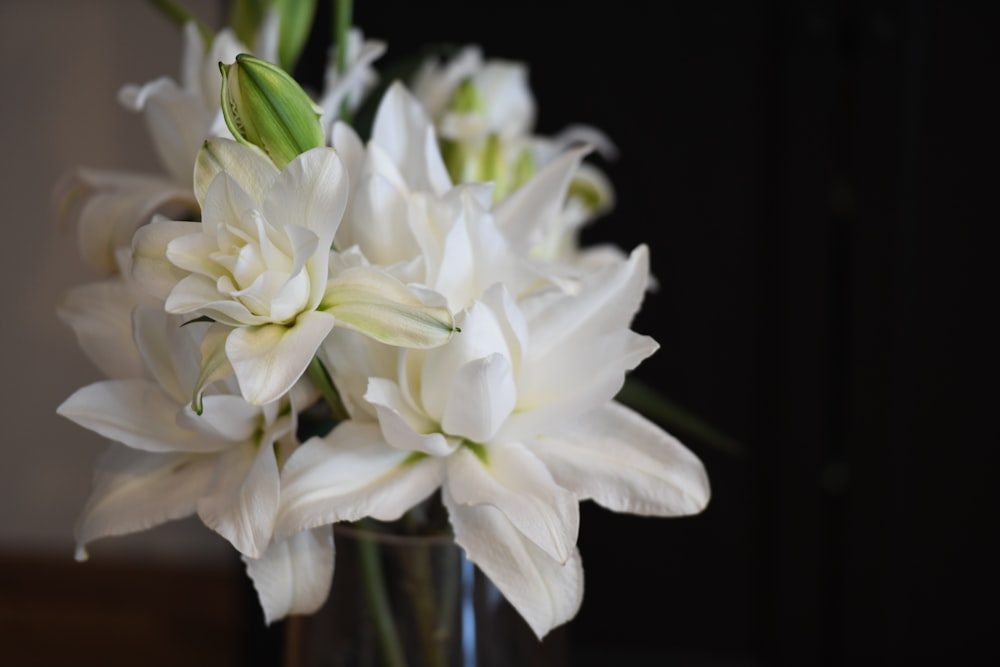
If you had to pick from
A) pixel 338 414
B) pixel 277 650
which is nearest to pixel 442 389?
pixel 338 414

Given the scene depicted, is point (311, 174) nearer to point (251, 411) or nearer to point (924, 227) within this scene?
point (251, 411)

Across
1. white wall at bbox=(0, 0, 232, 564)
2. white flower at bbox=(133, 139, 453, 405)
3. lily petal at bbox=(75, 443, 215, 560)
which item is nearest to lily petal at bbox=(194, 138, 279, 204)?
white flower at bbox=(133, 139, 453, 405)

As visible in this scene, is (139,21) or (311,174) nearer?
(311,174)

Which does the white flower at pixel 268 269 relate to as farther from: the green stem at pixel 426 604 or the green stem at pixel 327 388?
the green stem at pixel 426 604

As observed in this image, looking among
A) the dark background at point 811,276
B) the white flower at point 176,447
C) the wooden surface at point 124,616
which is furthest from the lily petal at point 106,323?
the wooden surface at point 124,616

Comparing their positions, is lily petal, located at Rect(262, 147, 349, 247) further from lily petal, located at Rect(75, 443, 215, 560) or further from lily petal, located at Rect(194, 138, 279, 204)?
lily petal, located at Rect(75, 443, 215, 560)

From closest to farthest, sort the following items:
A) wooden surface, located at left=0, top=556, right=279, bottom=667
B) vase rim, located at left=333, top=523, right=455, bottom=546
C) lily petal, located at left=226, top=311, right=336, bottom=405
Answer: lily petal, located at left=226, top=311, right=336, bottom=405 → vase rim, located at left=333, top=523, right=455, bottom=546 → wooden surface, located at left=0, top=556, right=279, bottom=667
